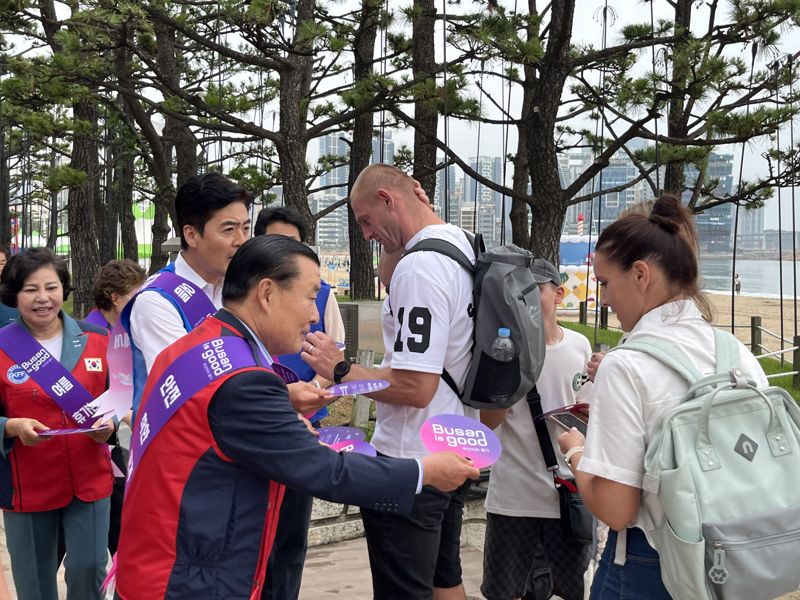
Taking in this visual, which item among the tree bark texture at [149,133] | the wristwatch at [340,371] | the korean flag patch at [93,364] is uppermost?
the tree bark texture at [149,133]

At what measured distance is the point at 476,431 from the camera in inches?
85.6

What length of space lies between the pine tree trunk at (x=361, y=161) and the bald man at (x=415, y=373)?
280 inches

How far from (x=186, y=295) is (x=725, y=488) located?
1.59 m

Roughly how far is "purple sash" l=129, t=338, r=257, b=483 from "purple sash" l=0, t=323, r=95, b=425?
4.83ft

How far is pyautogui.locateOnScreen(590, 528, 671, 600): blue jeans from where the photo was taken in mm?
1900

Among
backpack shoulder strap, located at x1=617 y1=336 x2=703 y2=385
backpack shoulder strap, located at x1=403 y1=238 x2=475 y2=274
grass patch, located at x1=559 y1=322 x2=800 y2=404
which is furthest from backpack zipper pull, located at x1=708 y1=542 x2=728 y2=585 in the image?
grass patch, located at x1=559 y1=322 x2=800 y2=404

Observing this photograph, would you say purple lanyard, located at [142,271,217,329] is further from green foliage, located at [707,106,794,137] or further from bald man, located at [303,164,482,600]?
green foliage, located at [707,106,794,137]

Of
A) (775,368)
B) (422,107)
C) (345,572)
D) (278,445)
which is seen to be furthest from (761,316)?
(278,445)

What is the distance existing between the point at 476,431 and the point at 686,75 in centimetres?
528

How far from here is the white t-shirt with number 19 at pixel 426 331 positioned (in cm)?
250

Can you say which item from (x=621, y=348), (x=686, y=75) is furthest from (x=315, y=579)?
(x=686, y=75)

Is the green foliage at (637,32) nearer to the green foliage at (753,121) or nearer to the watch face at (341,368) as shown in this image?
the green foliage at (753,121)

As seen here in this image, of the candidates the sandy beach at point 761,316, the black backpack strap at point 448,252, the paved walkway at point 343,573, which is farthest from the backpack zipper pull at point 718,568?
the sandy beach at point 761,316

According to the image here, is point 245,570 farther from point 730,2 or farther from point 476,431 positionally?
point 730,2
